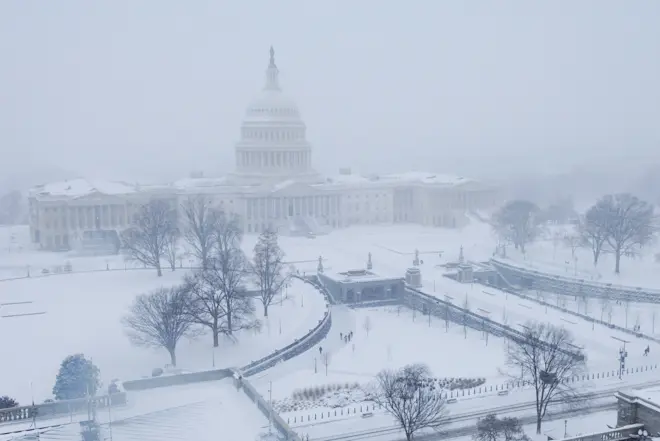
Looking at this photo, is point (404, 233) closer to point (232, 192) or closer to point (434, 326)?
point (232, 192)

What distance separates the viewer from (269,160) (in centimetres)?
9075

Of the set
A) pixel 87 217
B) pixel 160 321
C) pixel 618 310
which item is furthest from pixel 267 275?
pixel 87 217

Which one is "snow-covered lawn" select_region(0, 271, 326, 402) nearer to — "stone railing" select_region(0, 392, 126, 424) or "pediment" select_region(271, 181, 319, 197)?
"stone railing" select_region(0, 392, 126, 424)

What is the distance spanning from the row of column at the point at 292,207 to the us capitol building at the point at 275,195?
4.5 inches

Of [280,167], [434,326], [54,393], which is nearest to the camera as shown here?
[54,393]

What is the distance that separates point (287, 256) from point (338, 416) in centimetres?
3696

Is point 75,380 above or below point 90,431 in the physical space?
above

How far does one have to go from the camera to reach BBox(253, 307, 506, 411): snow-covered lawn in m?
31.4

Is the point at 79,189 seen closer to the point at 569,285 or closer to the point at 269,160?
the point at 269,160

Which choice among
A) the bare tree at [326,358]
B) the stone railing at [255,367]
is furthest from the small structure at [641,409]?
the bare tree at [326,358]

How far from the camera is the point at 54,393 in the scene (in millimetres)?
25766

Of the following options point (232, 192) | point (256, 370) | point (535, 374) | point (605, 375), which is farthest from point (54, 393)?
point (232, 192)

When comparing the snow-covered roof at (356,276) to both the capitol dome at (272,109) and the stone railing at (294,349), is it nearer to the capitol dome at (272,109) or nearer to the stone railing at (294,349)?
the stone railing at (294,349)

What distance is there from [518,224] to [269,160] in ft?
120
